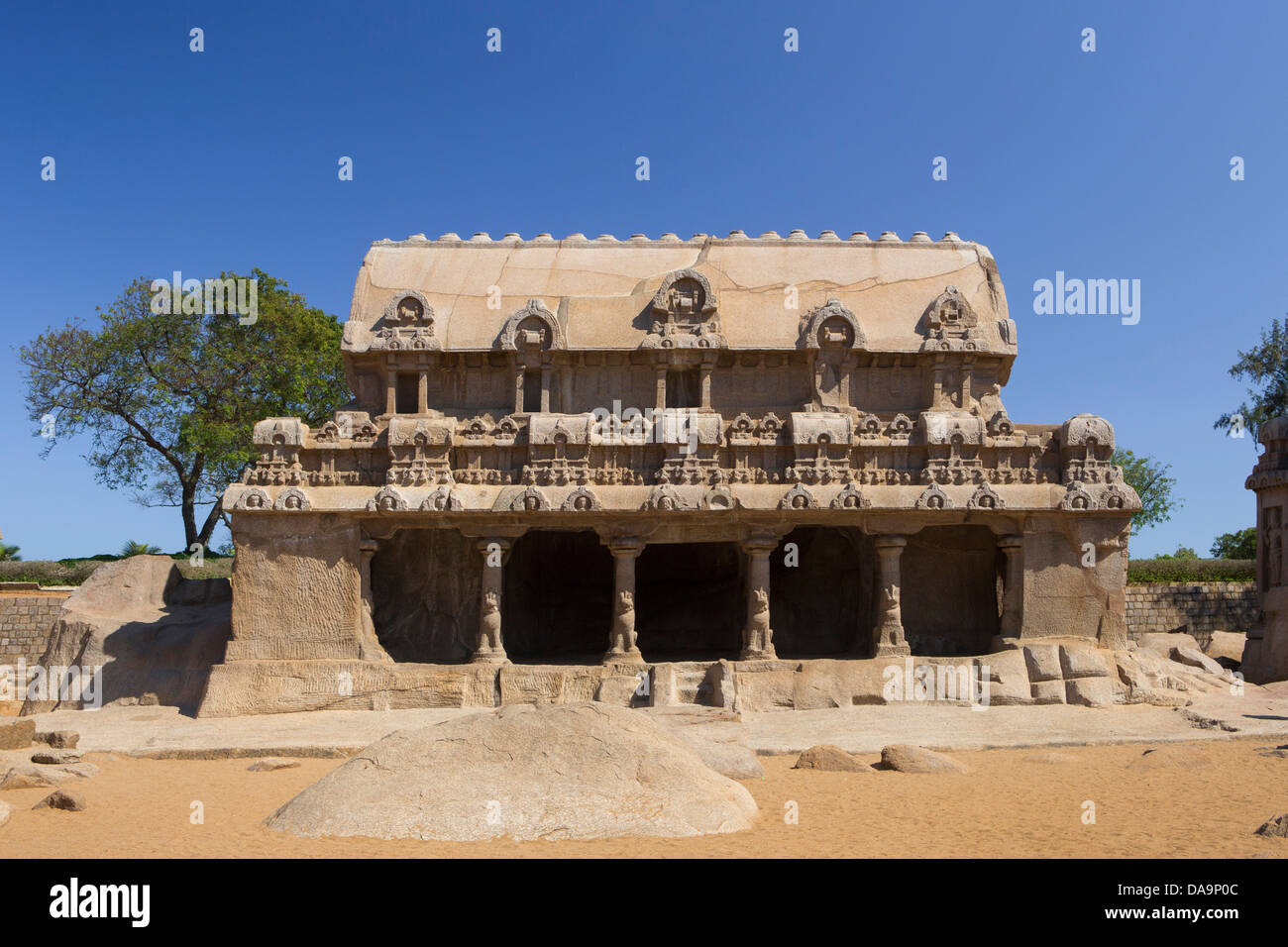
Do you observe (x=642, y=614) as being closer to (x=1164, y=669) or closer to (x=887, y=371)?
(x=887, y=371)

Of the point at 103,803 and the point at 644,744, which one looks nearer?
the point at 644,744

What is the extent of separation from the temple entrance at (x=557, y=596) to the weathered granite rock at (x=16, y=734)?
23.7 feet

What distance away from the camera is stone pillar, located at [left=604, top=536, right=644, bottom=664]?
14.6 meters

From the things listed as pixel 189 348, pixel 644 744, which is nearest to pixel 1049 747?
pixel 644 744

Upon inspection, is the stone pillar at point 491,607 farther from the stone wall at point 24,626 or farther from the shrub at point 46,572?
the shrub at point 46,572

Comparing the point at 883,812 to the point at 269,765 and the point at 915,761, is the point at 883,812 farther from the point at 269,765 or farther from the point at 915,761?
the point at 269,765

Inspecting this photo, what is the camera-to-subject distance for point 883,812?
8719mm

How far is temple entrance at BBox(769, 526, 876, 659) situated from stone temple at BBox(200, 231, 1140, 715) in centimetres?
5

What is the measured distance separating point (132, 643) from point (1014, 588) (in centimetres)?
1353

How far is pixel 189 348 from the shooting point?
3219cm

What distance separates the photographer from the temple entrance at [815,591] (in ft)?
58.7

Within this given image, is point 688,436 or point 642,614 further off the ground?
point 688,436

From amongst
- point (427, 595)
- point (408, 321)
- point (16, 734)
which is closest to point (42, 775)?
point (16, 734)
